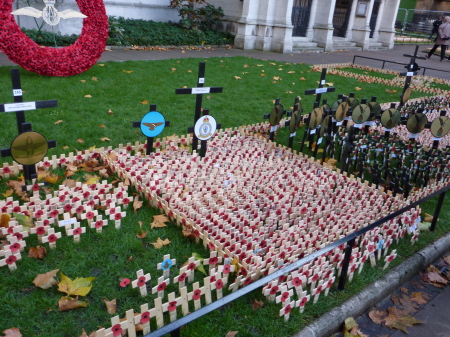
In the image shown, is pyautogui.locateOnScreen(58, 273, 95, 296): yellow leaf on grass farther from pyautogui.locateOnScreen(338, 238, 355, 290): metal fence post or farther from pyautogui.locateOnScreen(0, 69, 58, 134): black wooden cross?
pyautogui.locateOnScreen(338, 238, 355, 290): metal fence post

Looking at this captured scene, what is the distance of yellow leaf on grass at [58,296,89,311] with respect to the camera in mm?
2852

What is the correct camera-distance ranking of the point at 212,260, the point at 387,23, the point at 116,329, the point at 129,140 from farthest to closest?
the point at 387,23 → the point at 129,140 → the point at 212,260 → the point at 116,329

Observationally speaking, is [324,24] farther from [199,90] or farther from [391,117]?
[199,90]

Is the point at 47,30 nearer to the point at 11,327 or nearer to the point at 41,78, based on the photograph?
the point at 41,78

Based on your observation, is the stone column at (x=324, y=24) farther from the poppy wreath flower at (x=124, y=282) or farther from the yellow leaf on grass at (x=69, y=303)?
the yellow leaf on grass at (x=69, y=303)

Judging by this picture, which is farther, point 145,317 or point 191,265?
point 191,265

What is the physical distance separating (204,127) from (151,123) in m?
0.68

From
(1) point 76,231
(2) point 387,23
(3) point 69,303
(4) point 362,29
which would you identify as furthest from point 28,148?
(2) point 387,23

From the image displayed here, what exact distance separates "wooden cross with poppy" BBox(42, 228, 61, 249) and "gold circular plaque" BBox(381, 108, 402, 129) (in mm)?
4626

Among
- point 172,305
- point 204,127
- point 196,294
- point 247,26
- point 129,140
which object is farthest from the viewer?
point 247,26

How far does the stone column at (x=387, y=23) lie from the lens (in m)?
23.3

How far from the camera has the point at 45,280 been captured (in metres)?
3.05

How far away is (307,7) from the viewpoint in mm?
19641

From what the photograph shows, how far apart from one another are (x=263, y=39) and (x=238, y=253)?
50.5 feet
